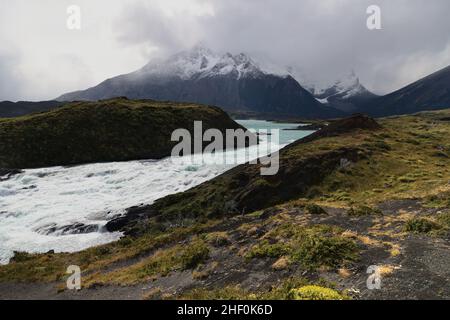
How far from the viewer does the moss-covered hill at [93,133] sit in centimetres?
9306

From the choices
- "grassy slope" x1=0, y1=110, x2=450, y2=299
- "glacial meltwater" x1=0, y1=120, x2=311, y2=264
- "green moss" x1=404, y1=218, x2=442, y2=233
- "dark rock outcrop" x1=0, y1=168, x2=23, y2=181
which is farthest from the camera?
"dark rock outcrop" x1=0, y1=168, x2=23, y2=181

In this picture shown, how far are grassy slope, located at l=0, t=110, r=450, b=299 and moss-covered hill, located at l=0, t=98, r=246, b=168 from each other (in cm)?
4914

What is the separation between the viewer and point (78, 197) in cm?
6056

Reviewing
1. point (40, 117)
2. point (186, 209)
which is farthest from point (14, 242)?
point (40, 117)

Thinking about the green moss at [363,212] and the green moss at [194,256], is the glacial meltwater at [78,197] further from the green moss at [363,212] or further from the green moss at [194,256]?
the green moss at [363,212]

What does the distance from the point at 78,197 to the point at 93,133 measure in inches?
1930

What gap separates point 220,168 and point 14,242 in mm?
38914

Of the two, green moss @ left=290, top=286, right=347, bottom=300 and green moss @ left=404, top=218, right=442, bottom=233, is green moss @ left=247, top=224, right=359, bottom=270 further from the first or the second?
green moss @ left=404, top=218, right=442, bottom=233

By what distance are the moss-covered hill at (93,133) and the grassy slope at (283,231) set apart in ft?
161

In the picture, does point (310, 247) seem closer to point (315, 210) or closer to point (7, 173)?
point (315, 210)

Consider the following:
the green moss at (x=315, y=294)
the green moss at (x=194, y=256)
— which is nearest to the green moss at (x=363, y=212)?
the green moss at (x=194, y=256)

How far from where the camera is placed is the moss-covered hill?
305ft

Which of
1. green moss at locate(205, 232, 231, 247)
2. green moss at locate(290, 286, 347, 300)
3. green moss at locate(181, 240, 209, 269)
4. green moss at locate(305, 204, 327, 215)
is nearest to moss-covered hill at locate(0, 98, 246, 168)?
green moss at locate(205, 232, 231, 247)

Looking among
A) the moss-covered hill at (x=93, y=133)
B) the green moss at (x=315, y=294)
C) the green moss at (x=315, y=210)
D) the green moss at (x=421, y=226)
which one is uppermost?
the moss-covered hill at (x=93, y=133)
